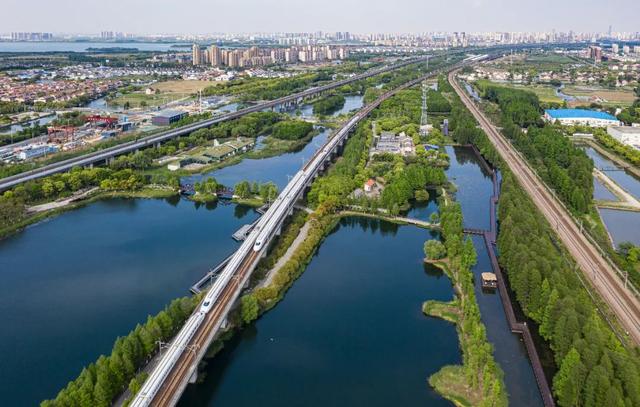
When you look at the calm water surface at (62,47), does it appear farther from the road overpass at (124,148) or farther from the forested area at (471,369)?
the forested area at (471,369)

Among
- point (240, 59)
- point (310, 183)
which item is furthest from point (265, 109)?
point (240, 59)

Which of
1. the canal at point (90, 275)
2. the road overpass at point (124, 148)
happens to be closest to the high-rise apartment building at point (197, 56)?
the road overpass at point (124, 148)

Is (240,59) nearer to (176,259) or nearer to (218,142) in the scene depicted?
(218,142)

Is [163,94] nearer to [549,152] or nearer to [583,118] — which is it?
[583,118]

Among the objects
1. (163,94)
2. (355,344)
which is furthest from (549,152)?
(163,94)

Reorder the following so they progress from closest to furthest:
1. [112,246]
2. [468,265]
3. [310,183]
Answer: [468,265] → [112,246] → [310,183]
